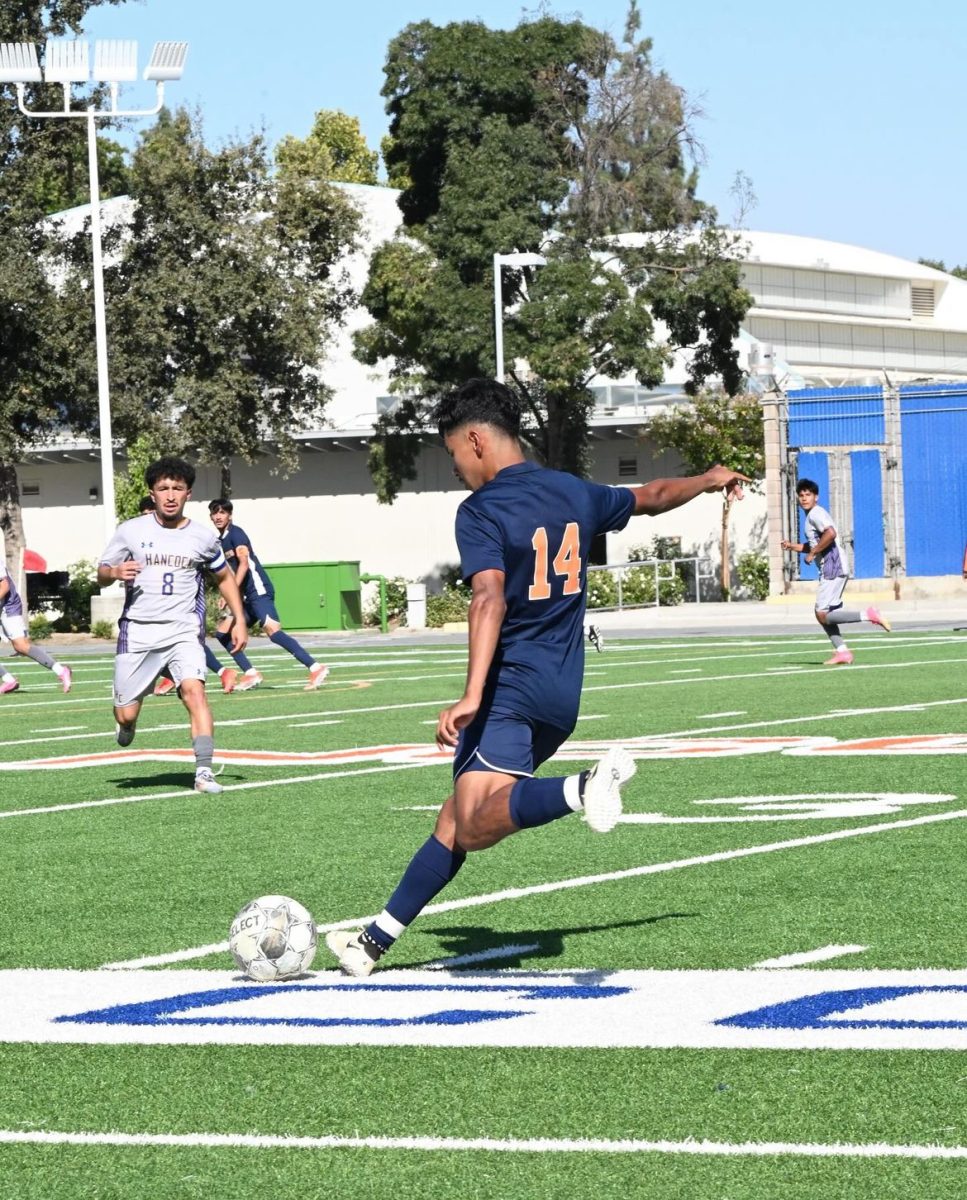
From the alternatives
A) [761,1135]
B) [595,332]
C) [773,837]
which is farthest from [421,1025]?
[595,332]

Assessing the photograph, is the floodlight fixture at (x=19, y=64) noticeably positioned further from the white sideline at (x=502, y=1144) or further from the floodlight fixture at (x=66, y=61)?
the white sideline at (x=502, y=1144)

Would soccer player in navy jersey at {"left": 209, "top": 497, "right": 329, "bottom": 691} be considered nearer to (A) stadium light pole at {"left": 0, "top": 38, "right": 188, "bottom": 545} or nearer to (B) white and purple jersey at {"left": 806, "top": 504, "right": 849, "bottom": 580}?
(B) white and purple jersey at {"left": 806, "top": 504, "right": 849, "bottom": 580}

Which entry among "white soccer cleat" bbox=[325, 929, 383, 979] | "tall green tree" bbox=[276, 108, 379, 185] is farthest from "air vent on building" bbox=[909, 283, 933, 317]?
"white soccer cleat" bbox=[325, 929, 383, 979]

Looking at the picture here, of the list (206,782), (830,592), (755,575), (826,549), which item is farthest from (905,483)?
(206,782)

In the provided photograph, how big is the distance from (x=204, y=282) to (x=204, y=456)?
12.7ft

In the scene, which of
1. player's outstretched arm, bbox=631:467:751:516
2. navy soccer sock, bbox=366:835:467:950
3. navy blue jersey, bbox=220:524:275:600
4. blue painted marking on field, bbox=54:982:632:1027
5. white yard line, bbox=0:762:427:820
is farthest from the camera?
navy blue jersey, bbox=220:524:275:600

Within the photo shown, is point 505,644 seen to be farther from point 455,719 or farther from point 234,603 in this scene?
point 234,603

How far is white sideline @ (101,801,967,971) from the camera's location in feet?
25.5

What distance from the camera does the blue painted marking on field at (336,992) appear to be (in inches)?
252

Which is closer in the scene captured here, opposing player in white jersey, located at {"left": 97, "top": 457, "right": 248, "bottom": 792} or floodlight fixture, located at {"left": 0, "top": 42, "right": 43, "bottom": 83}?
opposing player in white jersey, located at {"left": 97, "top": 457, "right": 248, "bottom": 792}

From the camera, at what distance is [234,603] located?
14.5m

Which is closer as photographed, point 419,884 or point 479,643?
point 479,643

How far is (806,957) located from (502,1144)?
2616mm

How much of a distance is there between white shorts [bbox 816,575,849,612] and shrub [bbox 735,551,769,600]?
26.0 metres
